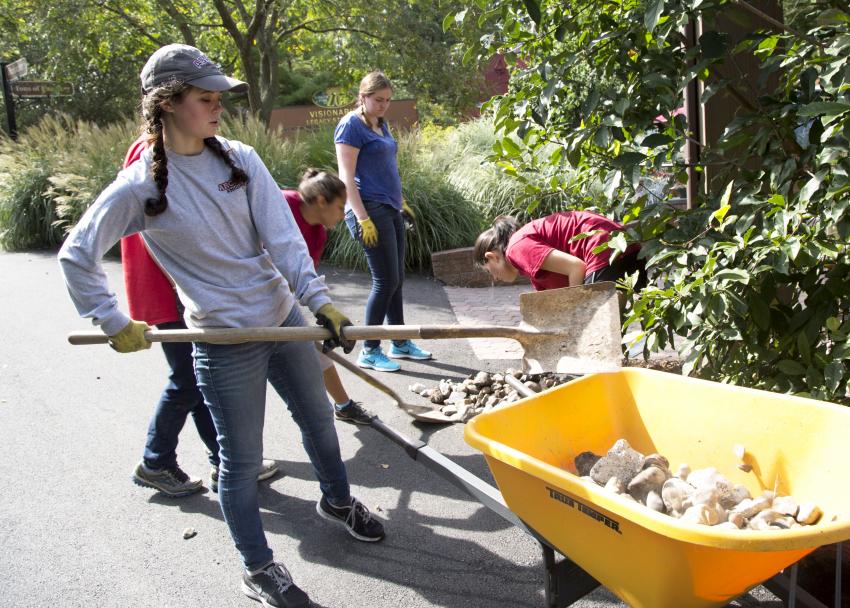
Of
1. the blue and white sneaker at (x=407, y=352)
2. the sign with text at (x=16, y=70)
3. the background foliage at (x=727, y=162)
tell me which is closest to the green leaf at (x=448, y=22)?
the background foliage at (x=727, y=162)

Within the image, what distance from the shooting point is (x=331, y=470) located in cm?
316

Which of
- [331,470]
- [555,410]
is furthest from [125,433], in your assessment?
[555,410]

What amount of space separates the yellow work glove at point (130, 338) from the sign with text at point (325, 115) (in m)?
12.5

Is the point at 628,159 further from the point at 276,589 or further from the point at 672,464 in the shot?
the point at 276,589

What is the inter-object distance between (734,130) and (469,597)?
6.60ft

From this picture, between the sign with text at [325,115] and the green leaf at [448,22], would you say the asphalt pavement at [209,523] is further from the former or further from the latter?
the sign with text at [325,115]

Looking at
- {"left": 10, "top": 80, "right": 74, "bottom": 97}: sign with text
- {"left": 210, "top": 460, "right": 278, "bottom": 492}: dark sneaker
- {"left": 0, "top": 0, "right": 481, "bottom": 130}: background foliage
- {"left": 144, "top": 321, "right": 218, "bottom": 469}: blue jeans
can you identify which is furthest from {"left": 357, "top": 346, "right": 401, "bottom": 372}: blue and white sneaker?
{"left": 10, "top": 80, "right": 74, "bottom": 97}: sign with text

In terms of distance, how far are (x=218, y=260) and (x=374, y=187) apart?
2724 mm

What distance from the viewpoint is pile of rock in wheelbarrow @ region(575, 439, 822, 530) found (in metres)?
2.02

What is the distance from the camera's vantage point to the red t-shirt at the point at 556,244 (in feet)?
12.2

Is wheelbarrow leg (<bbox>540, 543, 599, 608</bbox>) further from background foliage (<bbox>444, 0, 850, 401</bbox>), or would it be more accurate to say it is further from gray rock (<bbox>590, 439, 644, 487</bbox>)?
background foliage (<bbox>444, 0, 850, 401</bbox>)

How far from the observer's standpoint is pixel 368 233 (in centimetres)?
514

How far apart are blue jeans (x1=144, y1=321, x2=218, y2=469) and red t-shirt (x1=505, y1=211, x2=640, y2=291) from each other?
1649mm

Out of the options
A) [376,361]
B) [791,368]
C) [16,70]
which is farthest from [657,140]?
[16,70]
